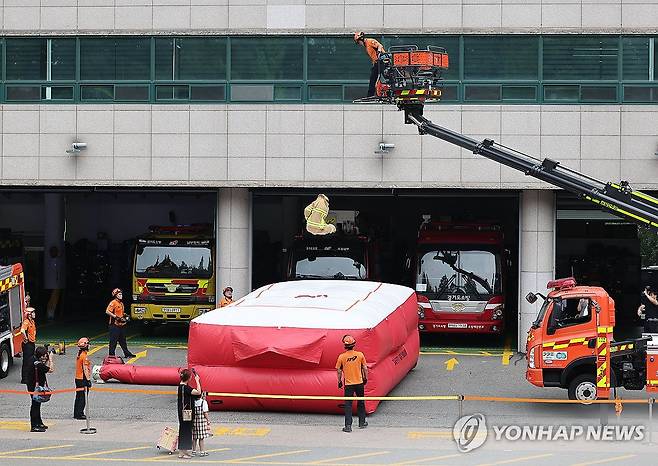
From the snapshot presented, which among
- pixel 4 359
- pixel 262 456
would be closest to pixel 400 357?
pixel 262 456

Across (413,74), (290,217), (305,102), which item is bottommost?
(290,217)

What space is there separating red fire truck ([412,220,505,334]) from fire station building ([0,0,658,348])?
92 cm

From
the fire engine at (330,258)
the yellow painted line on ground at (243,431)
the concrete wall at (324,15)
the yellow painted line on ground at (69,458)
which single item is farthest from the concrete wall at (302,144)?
the yellow painted line on ground at (69,458)

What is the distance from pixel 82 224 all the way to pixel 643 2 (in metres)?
26.9

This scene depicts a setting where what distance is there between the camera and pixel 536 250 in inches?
1144

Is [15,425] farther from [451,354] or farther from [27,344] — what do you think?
[451,354]

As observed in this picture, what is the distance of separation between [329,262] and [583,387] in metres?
11.4

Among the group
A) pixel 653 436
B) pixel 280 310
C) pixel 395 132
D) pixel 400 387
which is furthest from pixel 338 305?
pixel 395 132

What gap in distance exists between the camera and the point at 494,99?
94.4 ft

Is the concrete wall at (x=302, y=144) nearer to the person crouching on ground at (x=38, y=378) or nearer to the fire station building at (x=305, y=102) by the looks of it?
the fire station building at (x=305, y=102)

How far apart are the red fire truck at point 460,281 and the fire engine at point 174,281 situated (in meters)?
5.43

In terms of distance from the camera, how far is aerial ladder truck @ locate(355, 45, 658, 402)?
785 inches

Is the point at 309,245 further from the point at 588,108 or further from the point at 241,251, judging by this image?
the point at 588,108

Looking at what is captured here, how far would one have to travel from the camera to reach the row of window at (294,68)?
A: 2853 centimetres
